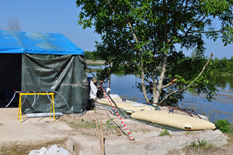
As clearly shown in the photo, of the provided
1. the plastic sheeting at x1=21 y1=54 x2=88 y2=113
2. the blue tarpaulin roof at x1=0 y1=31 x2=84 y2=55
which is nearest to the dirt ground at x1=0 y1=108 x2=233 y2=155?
the plastic sheeting at x1=21 y1=54 x2=88 y2=113

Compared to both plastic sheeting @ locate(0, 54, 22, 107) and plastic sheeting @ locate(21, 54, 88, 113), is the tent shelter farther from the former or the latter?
plastic sheeting @ locate(0, 54, 22, 107)

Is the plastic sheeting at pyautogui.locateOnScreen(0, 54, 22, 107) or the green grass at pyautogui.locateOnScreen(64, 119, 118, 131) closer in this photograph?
the green grass at pyautogui.locateOnScreen(64, 119, 118, 131)

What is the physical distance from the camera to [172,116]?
741cm

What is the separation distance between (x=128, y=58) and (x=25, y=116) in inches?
248

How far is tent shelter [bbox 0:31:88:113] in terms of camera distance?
26.4 feet

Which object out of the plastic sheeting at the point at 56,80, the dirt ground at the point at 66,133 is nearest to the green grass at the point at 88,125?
the dirt ground at the point at 66,133

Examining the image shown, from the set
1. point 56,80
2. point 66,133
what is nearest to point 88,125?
point 66,133

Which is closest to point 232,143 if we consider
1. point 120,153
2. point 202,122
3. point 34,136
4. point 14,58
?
point 202,122

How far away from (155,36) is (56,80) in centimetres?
637

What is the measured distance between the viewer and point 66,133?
6281mm

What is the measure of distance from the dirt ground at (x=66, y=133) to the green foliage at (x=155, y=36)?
4.64m

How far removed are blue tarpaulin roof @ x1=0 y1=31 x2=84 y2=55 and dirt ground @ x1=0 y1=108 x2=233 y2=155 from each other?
1.93 m

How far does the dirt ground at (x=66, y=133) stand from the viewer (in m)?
5.66

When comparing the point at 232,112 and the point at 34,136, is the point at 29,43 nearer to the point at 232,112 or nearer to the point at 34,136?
the point at 34,136
